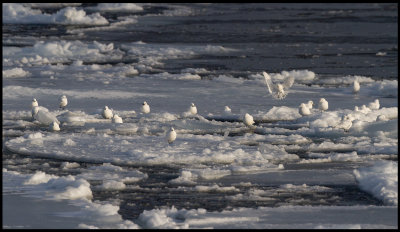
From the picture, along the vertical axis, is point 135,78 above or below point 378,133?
above

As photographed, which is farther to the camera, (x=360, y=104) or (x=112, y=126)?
(x=360, y=104)

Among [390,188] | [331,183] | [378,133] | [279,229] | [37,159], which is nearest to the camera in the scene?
[279,229]

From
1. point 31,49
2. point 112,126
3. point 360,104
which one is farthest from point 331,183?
point 31,49

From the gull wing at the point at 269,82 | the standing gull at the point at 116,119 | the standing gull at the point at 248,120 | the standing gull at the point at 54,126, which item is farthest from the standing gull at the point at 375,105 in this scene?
the standing gull at the point at 54,126

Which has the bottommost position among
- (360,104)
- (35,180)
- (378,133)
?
(35,180)

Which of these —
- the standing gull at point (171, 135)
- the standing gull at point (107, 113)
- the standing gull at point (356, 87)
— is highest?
the standing gull at point (356, 87)

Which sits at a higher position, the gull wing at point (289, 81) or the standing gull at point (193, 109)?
the gull wing at point (289, 81)

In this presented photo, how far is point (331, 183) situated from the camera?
35.8 ft

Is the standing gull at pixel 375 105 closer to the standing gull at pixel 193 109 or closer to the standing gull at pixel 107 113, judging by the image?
the standing gull at pixel 193 109

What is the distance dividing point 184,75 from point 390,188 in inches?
430

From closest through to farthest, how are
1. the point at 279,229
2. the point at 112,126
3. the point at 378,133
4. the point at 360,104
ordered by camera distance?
1. the point at 279,229
2. the point at 378,133
3. the point at 112,126
4. the point at 360,104

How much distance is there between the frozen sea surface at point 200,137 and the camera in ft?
31.6

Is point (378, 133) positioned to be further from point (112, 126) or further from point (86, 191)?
point (86, 191)

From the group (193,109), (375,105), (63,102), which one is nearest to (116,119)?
(193,109)
